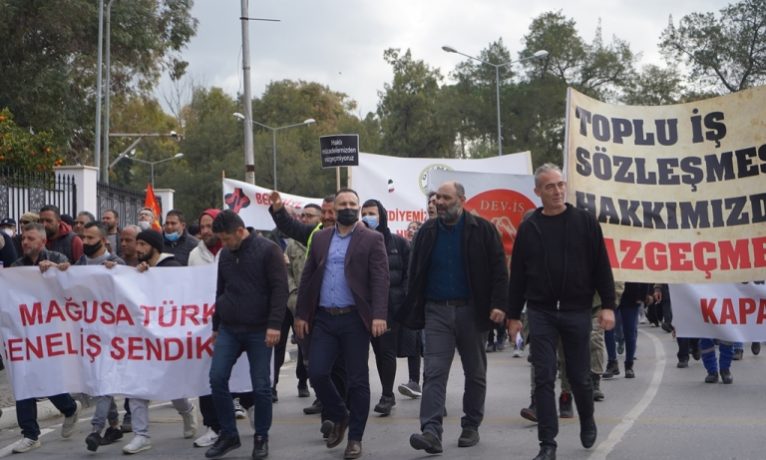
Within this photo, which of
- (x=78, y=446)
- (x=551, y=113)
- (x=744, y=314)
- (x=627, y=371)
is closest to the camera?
(x=78, y=446)

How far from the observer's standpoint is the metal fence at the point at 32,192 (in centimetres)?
1919

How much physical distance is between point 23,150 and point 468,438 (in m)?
15.6

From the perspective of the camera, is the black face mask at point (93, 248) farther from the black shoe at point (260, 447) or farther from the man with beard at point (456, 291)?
the man with beard at point (456, 291)

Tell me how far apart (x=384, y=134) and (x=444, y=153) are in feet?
12.9

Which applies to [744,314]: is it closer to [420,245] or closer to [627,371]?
[627,371]

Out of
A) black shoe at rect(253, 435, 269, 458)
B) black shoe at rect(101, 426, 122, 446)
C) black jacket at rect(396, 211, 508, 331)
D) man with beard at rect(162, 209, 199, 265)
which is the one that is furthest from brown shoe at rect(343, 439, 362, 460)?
man with beard at rect(162, 209, 199, 265)

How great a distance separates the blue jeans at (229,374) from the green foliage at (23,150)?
13.9 meters

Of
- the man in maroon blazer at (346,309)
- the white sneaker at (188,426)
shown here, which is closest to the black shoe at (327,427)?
the man in maroon blazer at (346,309)

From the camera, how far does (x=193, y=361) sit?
30.2 feet

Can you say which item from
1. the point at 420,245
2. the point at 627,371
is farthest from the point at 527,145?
the point at 420,245

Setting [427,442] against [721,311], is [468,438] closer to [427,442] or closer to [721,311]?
[427,442]

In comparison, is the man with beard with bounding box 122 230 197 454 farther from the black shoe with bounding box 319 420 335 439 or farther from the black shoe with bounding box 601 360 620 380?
the black shoe with bounding box 601 360 620 380

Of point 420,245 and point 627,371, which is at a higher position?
point 420,245

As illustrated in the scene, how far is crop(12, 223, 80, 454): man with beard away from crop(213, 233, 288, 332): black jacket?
70.6 inches
